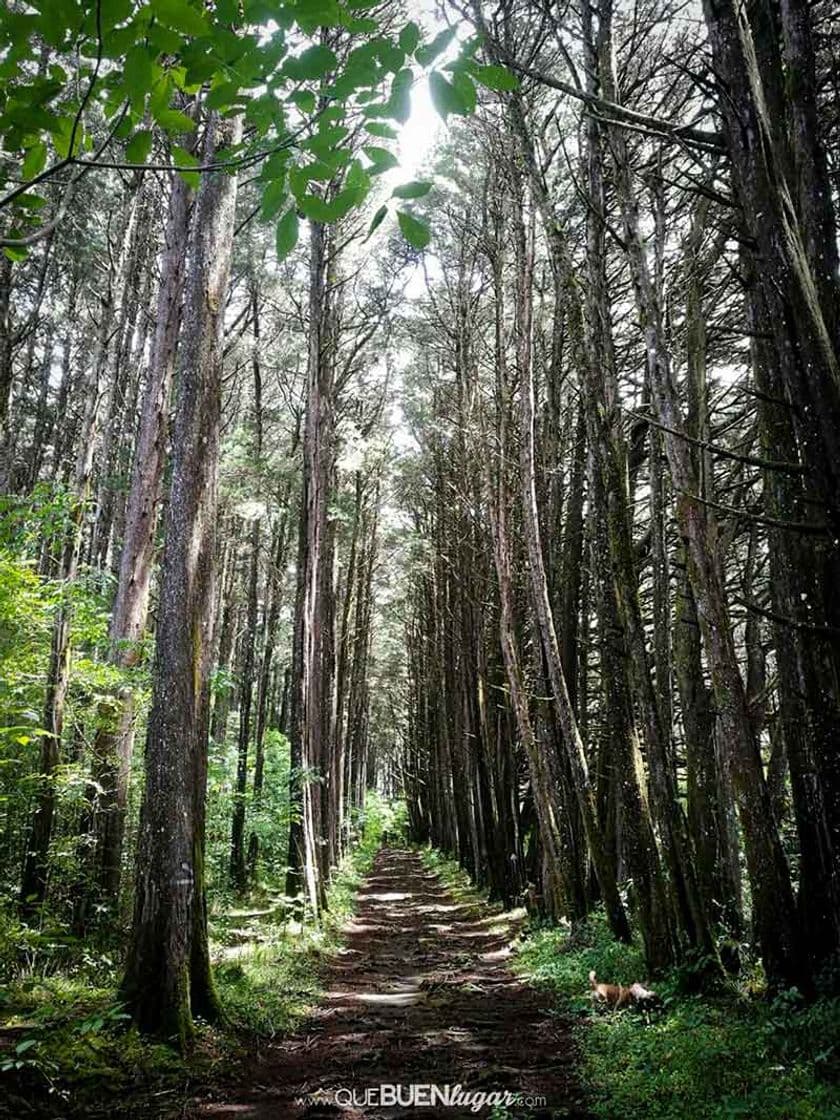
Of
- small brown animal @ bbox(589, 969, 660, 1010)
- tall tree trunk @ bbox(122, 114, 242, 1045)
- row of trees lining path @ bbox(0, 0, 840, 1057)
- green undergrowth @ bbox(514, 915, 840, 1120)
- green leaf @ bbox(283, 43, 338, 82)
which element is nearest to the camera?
green leaf @ bbox(283, 43, 338, 82)

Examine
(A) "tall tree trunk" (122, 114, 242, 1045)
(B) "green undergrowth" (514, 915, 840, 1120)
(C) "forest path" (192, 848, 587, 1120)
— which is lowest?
(C) "forest path" (192, 848, 587, 1120)

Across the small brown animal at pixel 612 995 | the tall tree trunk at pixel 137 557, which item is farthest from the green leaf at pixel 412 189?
the tall tree trunk at pixel 137 557

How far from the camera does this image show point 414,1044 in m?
5.62

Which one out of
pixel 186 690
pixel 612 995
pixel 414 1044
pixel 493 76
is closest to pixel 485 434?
pixel 186 690

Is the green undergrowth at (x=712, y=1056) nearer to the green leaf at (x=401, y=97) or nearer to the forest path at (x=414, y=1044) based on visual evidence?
the forest path at (x=414, y=1044)

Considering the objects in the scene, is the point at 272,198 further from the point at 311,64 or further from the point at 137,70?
the point at 137,70

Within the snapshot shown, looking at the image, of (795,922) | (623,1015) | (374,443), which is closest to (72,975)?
(623,1015)

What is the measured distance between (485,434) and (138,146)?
1124 centimetres

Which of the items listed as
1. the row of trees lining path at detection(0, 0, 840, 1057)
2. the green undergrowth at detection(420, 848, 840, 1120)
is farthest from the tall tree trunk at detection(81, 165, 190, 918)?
the green undergrowth at detection(420, 848, 840, 1120)

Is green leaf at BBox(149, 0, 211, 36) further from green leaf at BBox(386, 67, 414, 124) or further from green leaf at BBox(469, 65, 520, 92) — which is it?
green leaf at BBox(469, 65, 520, 92)

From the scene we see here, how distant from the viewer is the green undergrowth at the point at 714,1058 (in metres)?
3.60

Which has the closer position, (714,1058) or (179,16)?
(179,16)

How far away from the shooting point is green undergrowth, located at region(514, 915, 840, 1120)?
3.60 metres

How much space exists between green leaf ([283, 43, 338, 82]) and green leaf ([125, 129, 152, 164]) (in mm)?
360
